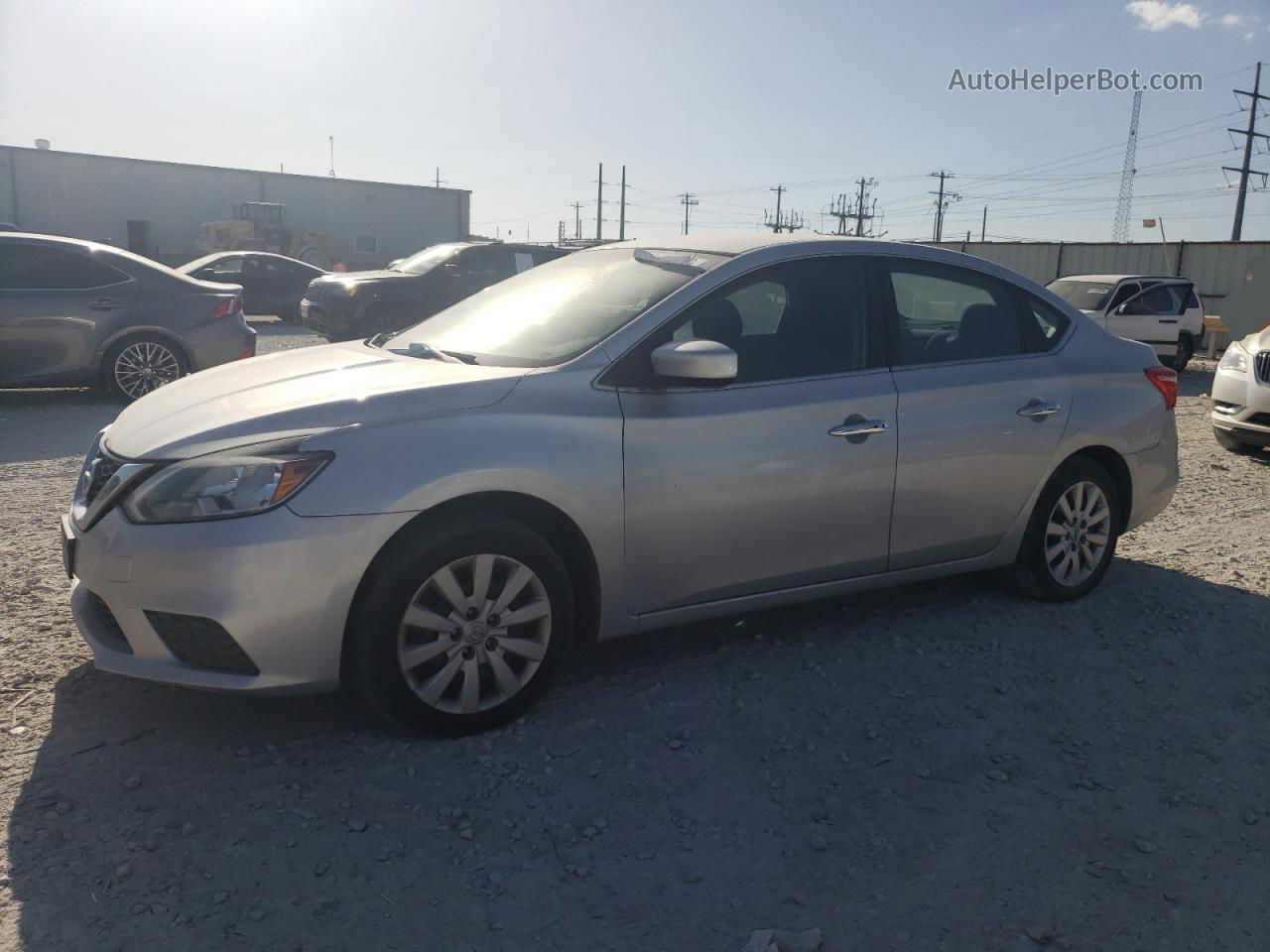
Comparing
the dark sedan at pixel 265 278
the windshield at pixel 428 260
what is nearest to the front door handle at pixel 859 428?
the windshield at pixel 428 260

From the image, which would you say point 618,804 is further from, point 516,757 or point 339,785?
point 339,785

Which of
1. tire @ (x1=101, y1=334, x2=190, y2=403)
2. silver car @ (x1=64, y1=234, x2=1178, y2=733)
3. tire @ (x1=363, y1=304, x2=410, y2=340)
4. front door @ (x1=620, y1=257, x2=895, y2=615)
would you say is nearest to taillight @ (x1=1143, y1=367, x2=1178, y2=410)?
silver car @ (x1=64, y1=234, x2=1178, y2=733)

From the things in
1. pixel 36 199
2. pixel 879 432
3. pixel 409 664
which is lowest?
pixel 409 664

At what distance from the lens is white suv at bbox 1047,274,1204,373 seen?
16859mm

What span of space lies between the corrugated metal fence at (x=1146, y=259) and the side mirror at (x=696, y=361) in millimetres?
21769

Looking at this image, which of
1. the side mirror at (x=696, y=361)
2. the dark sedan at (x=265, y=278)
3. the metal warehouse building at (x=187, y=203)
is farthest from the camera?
the metal warehouse building at (x=187, y=203)

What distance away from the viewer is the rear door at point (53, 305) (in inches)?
341

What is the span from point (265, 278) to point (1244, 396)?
693 inches

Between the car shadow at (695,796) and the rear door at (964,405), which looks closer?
the car shadow at (695,796)

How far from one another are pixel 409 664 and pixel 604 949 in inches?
44.3

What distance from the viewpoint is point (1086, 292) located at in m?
17.1

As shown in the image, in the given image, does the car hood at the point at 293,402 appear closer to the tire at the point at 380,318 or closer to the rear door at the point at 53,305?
the rear door at the point at 53,305

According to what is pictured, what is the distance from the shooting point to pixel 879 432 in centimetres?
403

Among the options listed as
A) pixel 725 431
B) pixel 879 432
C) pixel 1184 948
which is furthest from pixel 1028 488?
pixel 1184 948
